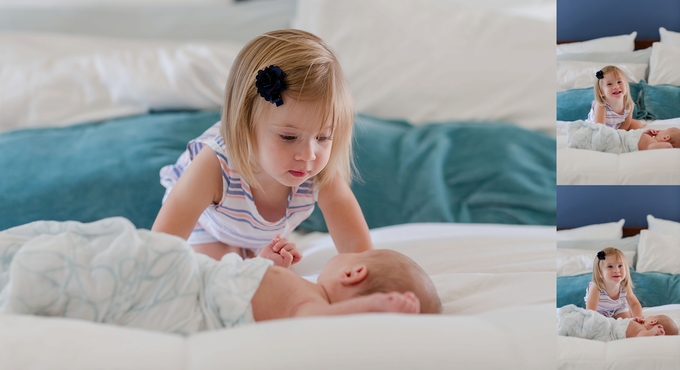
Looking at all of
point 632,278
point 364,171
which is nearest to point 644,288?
point 632,278

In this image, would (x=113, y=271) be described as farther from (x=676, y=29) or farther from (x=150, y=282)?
(x=676, y=29)

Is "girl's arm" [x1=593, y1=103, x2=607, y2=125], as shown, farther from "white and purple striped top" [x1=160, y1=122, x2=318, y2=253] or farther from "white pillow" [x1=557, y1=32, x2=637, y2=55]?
"white and purple striped top" [x1=160, y1=122, x2=318, y2=253]

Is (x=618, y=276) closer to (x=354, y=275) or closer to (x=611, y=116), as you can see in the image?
(x=611, y=116)

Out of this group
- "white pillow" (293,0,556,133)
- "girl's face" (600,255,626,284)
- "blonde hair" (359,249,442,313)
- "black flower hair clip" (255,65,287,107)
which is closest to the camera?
"girl's face" (600,255,626,284)

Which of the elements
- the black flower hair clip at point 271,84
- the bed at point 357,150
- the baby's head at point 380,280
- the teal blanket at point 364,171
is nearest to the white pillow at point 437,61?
the bed at point 357,150

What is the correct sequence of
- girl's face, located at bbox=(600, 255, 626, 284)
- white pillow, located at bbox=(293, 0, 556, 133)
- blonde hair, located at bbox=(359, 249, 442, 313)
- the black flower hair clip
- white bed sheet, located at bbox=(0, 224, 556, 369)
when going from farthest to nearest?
white pillow, located at bbox=(293, 0, 556, 133) < the black flower hair clip < blonde hair, located at bbox=(359, 249, 442, 313) < girl's face, located at bbox=(600, 255, 626, 284) < white bed sheet, located at bbox=(0, 224, 556, 369)

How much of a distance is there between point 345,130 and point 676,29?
54 centimetres

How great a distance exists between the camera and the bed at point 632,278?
0.68 m

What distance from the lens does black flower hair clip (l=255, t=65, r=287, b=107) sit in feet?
3.27

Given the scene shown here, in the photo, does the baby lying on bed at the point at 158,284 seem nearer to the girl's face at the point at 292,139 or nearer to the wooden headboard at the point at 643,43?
the girl's face at the point at 292,139

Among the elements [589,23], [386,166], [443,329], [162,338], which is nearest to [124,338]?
[162,338]

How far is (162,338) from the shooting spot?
24.9 inches

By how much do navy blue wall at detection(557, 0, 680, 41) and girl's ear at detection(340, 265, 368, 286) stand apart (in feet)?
1.15

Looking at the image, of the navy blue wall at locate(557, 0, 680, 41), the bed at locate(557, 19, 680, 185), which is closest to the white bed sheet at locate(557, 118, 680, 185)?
the bed at locate(557, 19, 680, 185)
